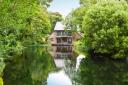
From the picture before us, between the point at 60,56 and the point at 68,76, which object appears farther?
the point at 60,56

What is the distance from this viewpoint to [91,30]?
5238 centimetres

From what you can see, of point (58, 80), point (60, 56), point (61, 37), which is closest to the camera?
point (58, 80)

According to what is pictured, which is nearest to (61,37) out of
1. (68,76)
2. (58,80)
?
(68,76)

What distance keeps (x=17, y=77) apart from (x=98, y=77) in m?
6.77

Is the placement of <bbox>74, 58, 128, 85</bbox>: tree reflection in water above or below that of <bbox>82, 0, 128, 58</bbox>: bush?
below

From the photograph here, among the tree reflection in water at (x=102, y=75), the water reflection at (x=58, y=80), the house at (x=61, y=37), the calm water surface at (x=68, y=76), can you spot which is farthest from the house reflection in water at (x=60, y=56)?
the house at (x=61, y=37)

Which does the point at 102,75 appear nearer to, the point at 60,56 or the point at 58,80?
the point at 58,80

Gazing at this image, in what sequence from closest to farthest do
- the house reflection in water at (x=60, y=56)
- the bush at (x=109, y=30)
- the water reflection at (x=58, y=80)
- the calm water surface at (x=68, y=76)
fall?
the calm water surface at (x=68, y=76)
the water reflection at (x=58, y=80)
the house reflection in water at (x=60, y=56)
the bush at (x=109, y=30)

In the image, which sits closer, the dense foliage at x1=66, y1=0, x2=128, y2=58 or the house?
the dense foliage at x1=66, y1=0, x2=128, y2=58

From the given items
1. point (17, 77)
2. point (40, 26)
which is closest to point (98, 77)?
point (17, 77)

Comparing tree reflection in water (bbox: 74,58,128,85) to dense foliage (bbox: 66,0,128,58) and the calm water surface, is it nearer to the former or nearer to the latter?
the calm water surface

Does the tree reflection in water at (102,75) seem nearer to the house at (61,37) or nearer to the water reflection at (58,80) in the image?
the water reflection at (58,80)

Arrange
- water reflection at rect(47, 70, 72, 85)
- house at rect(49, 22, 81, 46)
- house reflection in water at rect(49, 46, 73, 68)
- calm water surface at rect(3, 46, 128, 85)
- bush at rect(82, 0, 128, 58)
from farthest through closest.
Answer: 1. house at rect(49, 22, 81, 46)
2. bush at rect(82, 0, 128, 58)
3. house reflection in water at rect(49, 46, 73, 68)
4. water reflection at rect(47, 70, 72, 85)
5. calm water surface at rect(3, 46, 128, 85)

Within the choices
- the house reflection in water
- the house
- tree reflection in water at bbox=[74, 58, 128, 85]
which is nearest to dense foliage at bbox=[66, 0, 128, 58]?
the house reflection in water
